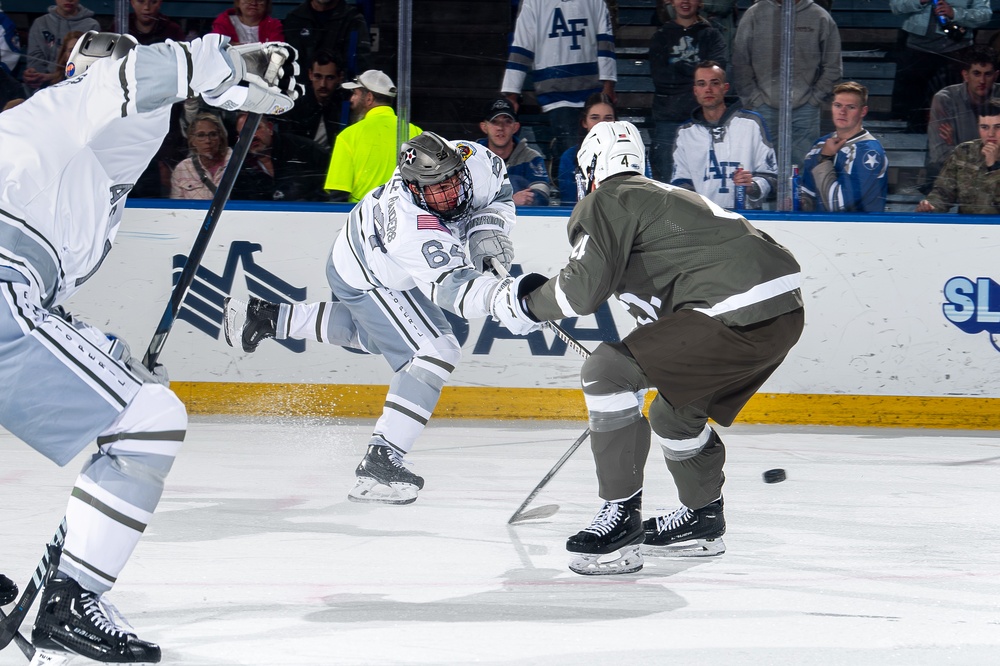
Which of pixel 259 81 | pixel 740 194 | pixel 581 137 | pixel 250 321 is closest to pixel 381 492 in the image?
pixel 250 321

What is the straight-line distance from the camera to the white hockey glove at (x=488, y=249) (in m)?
3.73

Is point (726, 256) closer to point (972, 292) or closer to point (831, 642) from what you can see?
point (831, 642)

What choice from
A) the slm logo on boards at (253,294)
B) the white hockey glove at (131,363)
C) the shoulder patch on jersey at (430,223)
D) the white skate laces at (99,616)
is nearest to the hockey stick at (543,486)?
the shoulder patch on jersey at (430,223)

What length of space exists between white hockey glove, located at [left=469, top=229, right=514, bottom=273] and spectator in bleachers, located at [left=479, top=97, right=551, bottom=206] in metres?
1.62

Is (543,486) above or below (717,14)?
below

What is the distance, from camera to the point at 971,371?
16.9ft

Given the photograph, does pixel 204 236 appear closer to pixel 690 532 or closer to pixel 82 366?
pixel 82 366

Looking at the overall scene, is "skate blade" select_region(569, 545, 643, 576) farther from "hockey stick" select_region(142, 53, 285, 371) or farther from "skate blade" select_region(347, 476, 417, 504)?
"hockey stick" select_region(142, 53, 285, 371)

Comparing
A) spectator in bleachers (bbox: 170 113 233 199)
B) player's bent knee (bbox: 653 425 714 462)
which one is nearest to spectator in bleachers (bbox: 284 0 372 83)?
spectator in bleachers (bbox: 170 113 233 199)

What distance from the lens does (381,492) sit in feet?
12.2

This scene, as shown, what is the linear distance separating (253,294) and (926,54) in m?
3.21

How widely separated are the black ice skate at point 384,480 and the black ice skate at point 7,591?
1311mm

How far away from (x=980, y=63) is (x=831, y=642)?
3.78m

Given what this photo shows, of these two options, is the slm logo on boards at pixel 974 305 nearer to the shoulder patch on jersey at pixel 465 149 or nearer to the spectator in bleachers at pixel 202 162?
the shoulder patch on jersey at pixel 465 149
